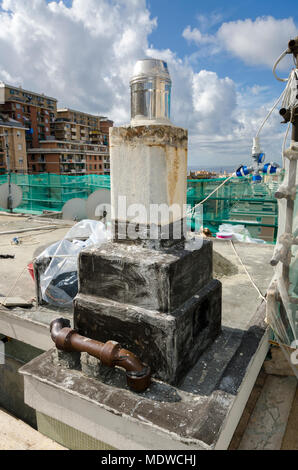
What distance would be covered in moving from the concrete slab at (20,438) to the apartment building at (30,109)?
63.8m

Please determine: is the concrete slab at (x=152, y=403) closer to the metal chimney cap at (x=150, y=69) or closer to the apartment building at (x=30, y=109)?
the metal chimney cap at (x=150, y=69)

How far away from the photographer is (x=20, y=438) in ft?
10.0

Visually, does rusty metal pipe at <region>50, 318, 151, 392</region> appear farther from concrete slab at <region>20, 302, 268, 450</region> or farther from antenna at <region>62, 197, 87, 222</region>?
antenna at <region>62, 197, 87, 222</region>

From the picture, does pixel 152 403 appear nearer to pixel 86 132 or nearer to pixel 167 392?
pixel 167 392

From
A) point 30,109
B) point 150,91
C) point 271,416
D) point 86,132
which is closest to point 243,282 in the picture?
point 271,416

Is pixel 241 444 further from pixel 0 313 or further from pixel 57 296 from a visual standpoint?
pixel 0 313

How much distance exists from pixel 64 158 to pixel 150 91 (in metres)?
65.8

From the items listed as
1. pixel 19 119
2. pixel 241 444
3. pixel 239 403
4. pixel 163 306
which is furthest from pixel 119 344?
pixel 19 119

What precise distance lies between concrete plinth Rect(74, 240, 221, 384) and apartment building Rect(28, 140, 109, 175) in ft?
191

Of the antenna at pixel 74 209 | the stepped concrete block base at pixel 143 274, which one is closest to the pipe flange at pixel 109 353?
the stepped concrete block base at pixel 143 274

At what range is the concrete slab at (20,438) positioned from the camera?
9.23ft

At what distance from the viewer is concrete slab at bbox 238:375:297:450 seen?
257cm

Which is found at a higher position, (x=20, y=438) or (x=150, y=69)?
(x=150, y=69)
